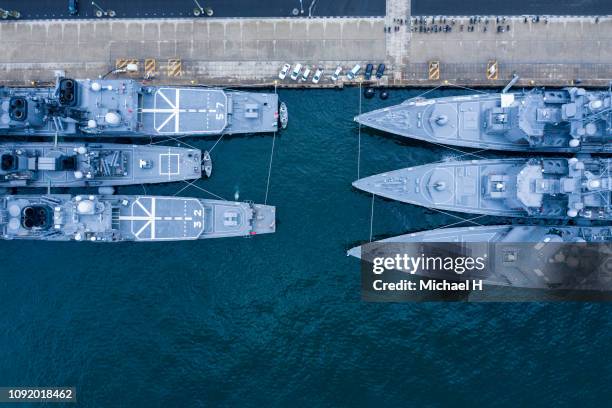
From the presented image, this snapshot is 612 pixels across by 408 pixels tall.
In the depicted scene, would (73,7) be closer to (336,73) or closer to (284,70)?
(284,70)

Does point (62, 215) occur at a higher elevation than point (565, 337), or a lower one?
higher

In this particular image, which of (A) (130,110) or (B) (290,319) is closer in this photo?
(A) (130,110)

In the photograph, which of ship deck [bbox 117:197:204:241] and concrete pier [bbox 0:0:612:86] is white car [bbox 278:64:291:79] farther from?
ship deck [bbox 117:197:204:241]

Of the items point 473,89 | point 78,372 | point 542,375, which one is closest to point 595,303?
point 542,375

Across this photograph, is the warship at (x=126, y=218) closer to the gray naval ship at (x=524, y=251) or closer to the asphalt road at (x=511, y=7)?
the gray naval ship at (x=524, y=251)

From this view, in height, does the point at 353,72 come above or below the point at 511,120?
above

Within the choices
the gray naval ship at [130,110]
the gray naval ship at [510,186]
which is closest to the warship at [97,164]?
the gray naval ship at [130,110]

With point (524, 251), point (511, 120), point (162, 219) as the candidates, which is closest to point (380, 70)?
point (511, 120)

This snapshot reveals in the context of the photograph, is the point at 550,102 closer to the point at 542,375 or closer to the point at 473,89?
the point at 473,89
